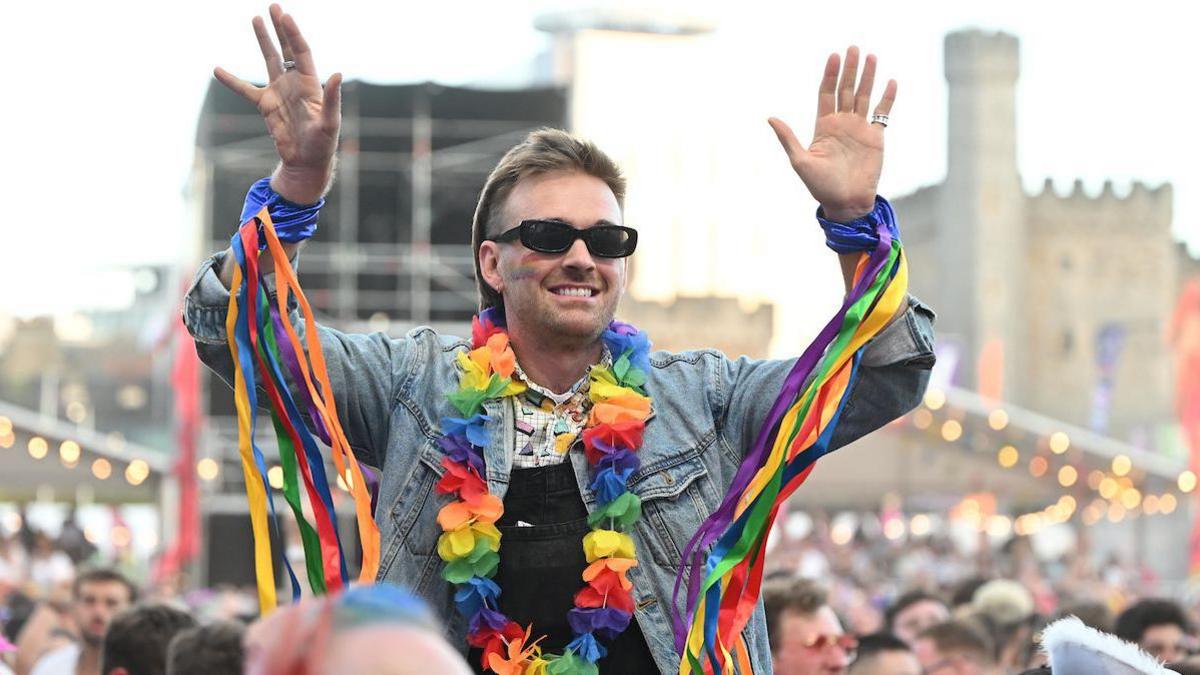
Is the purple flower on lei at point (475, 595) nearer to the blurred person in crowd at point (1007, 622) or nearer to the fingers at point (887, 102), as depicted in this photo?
the fingers at point (887, 102)

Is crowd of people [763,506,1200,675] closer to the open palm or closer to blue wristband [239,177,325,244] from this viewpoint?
the open palm

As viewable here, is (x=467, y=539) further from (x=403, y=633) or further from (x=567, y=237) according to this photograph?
(x=403, y=633)

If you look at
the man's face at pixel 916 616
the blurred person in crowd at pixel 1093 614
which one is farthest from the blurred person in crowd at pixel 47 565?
the blurred person in crowd at pixel 1093 614

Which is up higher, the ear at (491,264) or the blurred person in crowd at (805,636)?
the ear at (491,264)

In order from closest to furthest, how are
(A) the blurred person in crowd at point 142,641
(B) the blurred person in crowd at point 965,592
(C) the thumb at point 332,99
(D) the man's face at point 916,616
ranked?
(C) the thumb at point 332,99
(A) the blurred person in crowd at point 142,641
(D) the man's face at point 916,616
(B) the blurred person in crowd at point 965,592

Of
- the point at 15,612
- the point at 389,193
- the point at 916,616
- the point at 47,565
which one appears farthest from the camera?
the point at 389,193

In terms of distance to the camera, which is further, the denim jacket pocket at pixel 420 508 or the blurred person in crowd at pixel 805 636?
the blurred person in crowd at pixel 805 636

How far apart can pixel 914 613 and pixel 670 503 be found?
499 centimetres

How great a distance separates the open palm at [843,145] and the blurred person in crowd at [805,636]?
2292 millimetres

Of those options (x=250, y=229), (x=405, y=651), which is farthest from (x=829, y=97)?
(x=405, y=651)

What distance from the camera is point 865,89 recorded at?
3158 mm

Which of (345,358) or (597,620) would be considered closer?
(597,620)

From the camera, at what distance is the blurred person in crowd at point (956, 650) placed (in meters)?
6.23

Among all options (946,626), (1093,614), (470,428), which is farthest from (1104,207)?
(470,428)
